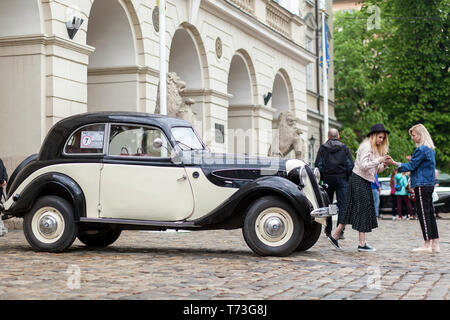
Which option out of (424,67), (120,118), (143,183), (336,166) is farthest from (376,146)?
(424,67)

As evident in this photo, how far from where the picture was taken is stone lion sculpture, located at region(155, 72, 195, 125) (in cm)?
1466

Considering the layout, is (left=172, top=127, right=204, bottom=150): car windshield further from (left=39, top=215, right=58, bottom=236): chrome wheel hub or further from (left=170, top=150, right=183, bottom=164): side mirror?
(left=39, top=215, right=58, bottom=236): chrome wheel hub

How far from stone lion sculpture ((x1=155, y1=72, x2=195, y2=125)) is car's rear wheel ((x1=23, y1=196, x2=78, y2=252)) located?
5251 millimetres

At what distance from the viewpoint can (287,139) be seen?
79.5 feet

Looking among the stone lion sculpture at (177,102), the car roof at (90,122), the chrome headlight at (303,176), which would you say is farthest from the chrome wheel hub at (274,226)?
the stone lion sculpture at (177,102)

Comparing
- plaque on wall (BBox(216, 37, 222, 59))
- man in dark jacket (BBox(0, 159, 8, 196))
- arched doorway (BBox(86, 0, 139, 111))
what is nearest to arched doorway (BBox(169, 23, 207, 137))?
plaque on wall (BBox(216, 37, 222, 59))

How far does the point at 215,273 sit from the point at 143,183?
7.15ft

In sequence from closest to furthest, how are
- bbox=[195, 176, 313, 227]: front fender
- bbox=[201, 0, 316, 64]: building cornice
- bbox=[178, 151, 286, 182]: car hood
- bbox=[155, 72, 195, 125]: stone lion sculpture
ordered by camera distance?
bbox=[195, 176, 313, 227]: front fender
bbox=[178, 151, 286, 182]: car hood
bbox=[155, 72, 195, 125]: stone lion sculpture
bbox=[201, 0, 316, 64]: building cornice

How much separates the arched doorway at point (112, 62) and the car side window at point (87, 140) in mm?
8995
